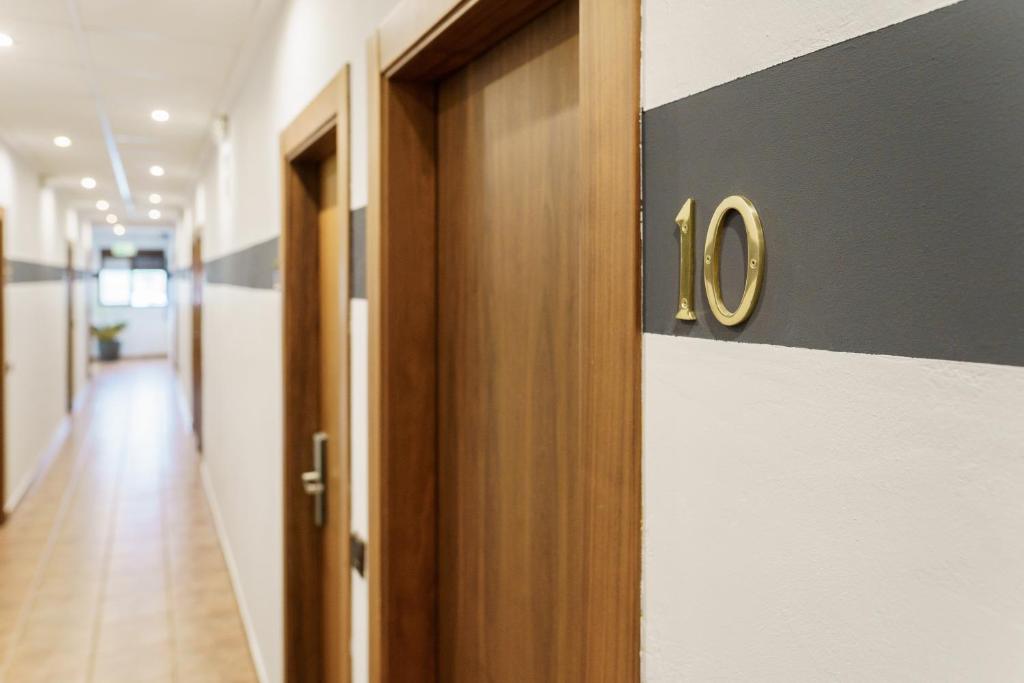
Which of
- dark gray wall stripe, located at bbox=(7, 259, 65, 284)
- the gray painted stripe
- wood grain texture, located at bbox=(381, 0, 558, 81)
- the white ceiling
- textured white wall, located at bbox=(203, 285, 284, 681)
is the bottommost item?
textured white wall, located at bbox=(203, 285, 284, 681)

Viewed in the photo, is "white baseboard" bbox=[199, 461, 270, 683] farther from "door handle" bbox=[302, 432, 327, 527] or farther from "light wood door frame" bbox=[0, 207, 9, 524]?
"light wood door frame" bbox=[0, 207, 9, 524]

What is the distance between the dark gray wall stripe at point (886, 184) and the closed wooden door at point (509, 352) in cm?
43

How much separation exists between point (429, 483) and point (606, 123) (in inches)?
38.3

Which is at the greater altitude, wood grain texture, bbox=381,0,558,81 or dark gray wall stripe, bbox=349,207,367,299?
wood grain texture, bbox=381,0,558,81

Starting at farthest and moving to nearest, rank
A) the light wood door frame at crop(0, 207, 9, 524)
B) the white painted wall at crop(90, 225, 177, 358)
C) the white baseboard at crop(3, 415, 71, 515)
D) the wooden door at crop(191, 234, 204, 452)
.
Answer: the white painted wall at crop(90, 225, 177, 358), the wooden door at crop(191, 234, 204, 452), the white baseboard at crop(3, 415, 71, 515), the light wood door frame at crop(0, 207, 9, 524)

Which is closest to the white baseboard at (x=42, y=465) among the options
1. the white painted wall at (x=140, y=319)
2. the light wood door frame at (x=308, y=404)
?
the light wood door frame at (x=308, y=404)

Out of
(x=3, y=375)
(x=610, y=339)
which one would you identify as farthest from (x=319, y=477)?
(x=3, y=375)

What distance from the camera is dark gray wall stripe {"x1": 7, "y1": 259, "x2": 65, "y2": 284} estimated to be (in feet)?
18.0

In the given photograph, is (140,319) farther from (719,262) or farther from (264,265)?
(719,262)

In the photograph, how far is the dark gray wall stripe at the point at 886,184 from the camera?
44cm

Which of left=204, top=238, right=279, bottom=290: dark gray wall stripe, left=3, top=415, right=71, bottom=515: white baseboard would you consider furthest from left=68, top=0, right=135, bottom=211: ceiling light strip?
left=3, top=415, right=71, bottom=515: white baseboard

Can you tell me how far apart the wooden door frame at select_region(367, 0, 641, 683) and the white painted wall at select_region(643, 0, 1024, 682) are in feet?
0.10

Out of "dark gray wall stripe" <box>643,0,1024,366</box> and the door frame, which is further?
the door frame

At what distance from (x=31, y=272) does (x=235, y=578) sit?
3.76m
